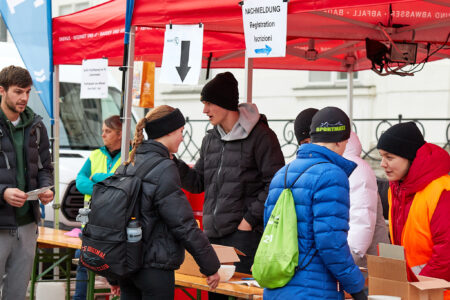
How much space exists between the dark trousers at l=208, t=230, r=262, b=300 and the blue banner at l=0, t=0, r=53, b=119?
Answer: 285cm

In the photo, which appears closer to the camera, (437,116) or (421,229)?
(421,229)

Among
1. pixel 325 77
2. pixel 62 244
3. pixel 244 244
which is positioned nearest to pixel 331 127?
pixel 244 244

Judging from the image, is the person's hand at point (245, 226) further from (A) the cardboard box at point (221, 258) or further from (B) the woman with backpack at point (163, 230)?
(B) the woman with backpack at point (163, 230)

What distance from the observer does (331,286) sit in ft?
12.1

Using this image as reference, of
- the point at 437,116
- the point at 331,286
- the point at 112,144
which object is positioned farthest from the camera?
the point at 437,116

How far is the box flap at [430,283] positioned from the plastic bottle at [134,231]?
1.38 meters

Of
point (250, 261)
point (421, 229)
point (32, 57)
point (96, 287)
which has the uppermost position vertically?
point (32, 57)

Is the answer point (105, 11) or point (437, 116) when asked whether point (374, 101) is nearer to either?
point (437, 116)

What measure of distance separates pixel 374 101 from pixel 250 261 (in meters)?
11.7

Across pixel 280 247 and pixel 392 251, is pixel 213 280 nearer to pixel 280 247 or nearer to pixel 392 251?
pixel 280 247

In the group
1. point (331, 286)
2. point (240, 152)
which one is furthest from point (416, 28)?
point (331, 286)

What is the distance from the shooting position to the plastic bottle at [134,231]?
12.8 ft

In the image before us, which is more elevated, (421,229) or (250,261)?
(421,229)

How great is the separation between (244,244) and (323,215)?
1.62m
